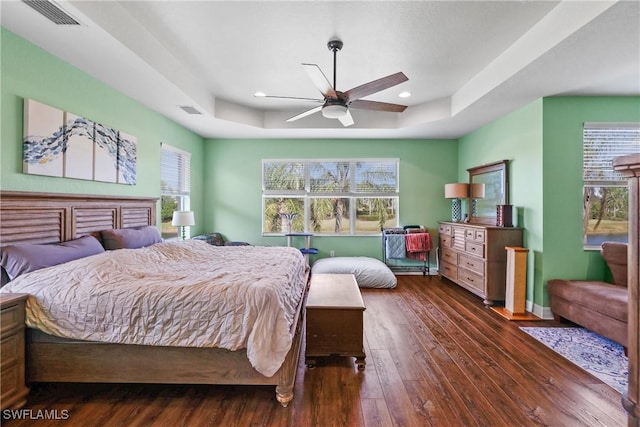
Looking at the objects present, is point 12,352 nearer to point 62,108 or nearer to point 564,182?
point 62,108

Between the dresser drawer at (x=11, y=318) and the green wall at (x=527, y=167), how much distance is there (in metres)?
4.91

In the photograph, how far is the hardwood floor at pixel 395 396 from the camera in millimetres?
1791

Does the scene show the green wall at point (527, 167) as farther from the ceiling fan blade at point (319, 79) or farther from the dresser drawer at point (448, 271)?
the ceiling fan blade at point (319, 79)

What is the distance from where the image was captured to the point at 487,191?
15.1ft

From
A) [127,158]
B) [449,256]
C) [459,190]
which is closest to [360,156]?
[459,190]

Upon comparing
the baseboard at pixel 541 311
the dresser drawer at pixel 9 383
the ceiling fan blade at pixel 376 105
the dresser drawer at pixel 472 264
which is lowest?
the baseboard at pixel 541 311

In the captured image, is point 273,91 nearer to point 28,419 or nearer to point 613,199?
point 28,419

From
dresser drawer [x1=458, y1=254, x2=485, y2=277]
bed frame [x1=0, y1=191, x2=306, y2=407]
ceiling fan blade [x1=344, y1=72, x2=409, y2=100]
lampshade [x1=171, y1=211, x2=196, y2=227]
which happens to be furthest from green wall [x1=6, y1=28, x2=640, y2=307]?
ceiling fan blade [x1=344, y1=72, x2=409, y2=100]

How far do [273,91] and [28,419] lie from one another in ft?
12.9

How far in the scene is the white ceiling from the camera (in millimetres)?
2223

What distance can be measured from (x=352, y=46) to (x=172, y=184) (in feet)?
11.4

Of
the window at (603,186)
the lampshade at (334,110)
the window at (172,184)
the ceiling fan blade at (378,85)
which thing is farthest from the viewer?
the window at (172,184)

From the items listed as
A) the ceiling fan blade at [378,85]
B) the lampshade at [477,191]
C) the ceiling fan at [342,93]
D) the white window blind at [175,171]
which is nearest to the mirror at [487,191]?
the lampshade at [477,191]

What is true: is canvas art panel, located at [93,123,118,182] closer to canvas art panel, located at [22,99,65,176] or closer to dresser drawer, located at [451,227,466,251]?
canvas art panel, located at [22,99,65,176]
